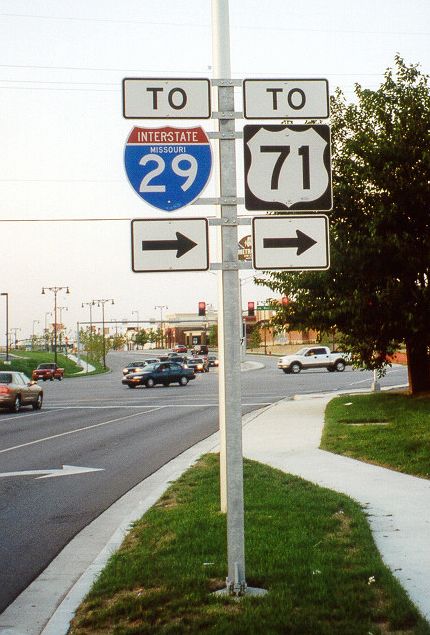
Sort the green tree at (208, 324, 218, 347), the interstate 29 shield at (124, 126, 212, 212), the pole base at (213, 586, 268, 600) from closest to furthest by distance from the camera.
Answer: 1. the pole base at (213, 586, 268, 600)
2. the interstate 29 shield at (124, 126, 212, 212)
3. the green tree at (208, 324, 218, 347)

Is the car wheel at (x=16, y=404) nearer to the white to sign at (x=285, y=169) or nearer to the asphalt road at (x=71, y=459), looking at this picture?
the asphalt road at (x=71, y=459)

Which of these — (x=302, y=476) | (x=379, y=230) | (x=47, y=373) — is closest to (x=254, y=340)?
(x=47, y=373)

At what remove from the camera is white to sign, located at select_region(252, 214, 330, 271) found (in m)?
5.43

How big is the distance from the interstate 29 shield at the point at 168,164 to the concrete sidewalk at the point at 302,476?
2.91m

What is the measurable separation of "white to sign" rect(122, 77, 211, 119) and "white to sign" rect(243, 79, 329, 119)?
1.03 feet

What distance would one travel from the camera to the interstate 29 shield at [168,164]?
5512 mm

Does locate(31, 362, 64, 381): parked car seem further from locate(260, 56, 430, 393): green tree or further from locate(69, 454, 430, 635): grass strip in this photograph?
locate(69, 454, 430, 635): grass strip

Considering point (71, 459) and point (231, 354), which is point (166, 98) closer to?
point (231, 354)

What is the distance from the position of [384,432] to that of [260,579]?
10.1 m

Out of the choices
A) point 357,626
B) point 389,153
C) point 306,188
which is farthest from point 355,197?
point 357,626

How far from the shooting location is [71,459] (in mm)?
14219

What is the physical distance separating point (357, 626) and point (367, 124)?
18323mm

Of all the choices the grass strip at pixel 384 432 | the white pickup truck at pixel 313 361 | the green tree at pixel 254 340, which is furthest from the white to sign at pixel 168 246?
the green tree at pixel 254 340

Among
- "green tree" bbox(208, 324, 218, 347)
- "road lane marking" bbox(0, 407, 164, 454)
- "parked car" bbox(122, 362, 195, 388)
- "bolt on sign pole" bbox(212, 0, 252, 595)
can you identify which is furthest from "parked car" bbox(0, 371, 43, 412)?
"green tree" bbox(208, 324, 218, 347)
